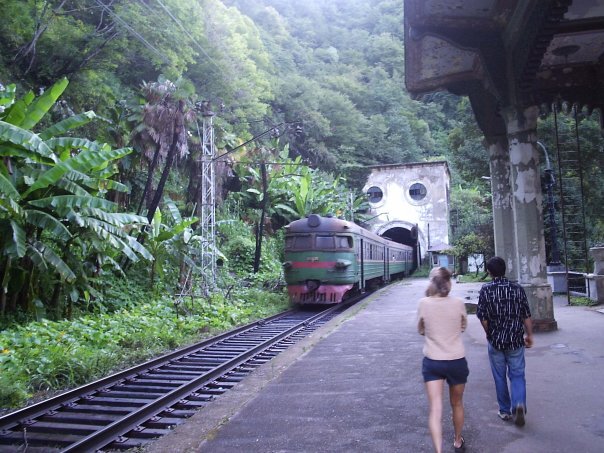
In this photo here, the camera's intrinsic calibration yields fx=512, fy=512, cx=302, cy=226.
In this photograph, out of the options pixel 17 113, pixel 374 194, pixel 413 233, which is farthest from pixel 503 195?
pixel 374 194

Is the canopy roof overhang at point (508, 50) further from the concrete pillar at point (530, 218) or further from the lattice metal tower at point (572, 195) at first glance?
the lattice metal tower at point (572, 195)

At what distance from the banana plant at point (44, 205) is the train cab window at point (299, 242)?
5.78 metres

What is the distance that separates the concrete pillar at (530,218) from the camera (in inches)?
344

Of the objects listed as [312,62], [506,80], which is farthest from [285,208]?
[312,62]

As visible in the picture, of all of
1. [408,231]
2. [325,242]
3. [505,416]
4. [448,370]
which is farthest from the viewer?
[408,231]

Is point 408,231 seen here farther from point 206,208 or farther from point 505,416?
point 505,416

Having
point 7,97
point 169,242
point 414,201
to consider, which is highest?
point 414,201

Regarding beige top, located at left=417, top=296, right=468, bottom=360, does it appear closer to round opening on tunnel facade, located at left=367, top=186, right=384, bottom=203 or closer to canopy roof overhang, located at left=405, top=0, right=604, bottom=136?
canopy roof overhang, located at left=405, top=0, right=604, bottom=136

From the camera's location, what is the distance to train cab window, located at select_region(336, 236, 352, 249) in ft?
52.8

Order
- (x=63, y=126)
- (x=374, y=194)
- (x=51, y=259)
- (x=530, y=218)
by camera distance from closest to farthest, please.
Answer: (x=530, y=218) < (x=51, y=259) < (x=63, y=126) < (x=374, y=194)

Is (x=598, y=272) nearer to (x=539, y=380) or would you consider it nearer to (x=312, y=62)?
(x=539, y=380)

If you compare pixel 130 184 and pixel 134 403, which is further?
pixel 130 184

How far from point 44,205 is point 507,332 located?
9117mm

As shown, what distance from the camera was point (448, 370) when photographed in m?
3.86
